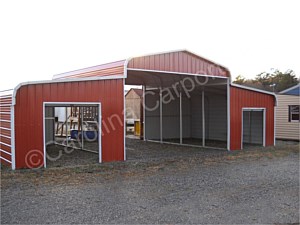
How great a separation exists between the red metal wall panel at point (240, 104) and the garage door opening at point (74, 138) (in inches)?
227

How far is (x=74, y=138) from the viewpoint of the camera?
19000mm

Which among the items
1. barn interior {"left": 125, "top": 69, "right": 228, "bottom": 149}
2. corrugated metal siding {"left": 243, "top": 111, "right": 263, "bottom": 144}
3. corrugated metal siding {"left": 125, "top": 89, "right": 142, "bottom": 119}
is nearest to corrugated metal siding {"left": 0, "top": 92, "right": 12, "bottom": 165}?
barn interior {"left": 125, "top": 69, "right": 228, "bottom": 149}

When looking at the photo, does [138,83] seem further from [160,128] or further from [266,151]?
[266,151]

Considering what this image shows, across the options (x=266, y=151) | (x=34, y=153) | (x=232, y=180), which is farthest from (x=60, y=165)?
(x=266, y=151)

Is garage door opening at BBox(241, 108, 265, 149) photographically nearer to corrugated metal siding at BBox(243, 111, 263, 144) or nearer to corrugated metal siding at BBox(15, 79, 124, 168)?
corrugated metal siding at BBox(243, 111, 263, 144)

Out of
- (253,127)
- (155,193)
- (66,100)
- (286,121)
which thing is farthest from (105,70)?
(286,121)

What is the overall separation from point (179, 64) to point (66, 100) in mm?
4843

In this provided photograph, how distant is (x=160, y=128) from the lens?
790 inches

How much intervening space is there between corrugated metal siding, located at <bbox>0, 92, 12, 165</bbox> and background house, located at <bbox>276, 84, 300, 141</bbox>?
50.6 ft

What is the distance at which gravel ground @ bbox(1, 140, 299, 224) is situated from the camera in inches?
215

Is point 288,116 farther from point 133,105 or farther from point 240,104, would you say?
point 133,105

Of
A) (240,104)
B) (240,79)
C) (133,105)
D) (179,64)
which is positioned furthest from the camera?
(240,79)

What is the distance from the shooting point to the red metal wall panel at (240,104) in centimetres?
1471

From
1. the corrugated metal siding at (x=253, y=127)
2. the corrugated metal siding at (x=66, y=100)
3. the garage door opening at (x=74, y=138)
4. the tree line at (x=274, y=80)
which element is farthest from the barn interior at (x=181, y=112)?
the tree line at (x=274, y=80)
